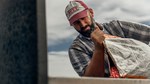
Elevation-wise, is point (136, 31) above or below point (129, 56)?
above

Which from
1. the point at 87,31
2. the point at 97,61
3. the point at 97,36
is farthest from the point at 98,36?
the point at 97,61

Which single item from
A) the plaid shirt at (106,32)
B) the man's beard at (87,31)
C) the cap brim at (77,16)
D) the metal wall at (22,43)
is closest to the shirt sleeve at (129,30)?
the plaid shirt at (106,32)

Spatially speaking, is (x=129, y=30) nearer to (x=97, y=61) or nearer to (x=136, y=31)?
(x=136, y=31)

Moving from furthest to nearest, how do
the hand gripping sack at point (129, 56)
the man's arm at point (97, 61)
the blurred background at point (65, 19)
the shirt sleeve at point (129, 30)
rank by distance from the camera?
1. the shirt sleeve at point (129, 30)
2. the hand gripping sack at point (129, 56)
3. the man's arm at point (97, 61)
4. the blurred background at point (65, 19)

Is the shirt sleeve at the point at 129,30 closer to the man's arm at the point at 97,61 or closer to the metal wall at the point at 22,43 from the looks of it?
the man's arm at the point at 97,61

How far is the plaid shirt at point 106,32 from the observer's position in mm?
2674

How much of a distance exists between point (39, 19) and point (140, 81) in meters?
1.11

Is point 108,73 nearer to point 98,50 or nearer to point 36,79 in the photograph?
point 98,50

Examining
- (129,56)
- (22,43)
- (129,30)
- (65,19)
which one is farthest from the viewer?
(129,30)

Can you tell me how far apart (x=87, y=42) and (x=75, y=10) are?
1.11 ft

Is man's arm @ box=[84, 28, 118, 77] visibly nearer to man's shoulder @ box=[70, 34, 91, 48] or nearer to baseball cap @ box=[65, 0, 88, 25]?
man's shoulder @ box=[70, 34, 91, 48]

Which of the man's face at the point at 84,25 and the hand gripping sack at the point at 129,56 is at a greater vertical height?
the man's face at the point at 84,25

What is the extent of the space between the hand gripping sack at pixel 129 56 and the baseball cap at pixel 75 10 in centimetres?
37

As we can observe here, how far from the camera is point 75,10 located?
274 cm
